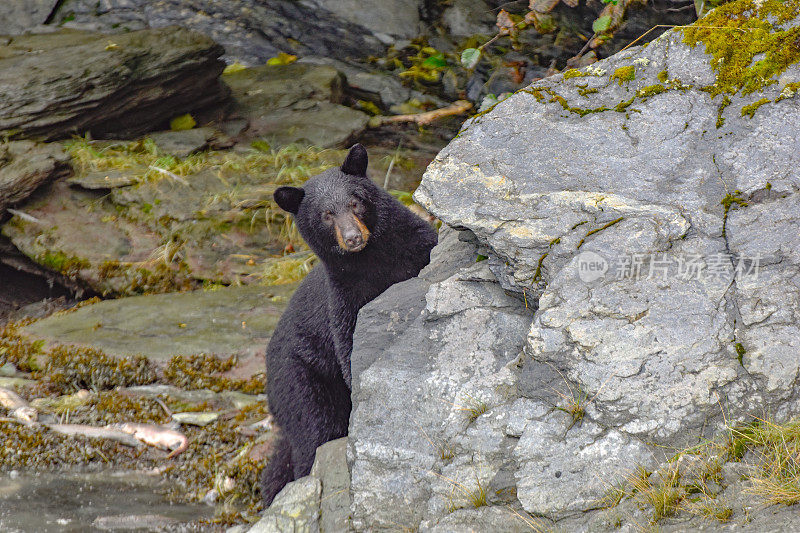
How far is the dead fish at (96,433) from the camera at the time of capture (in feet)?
18.3

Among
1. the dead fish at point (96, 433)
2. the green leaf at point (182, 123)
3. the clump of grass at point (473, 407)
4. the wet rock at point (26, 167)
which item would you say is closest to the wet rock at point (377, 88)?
the green leaf at point (182, 123)

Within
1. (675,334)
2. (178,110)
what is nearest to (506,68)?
(178,110)

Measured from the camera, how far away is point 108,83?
32.9 ft

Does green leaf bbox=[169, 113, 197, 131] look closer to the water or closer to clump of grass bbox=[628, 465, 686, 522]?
the water

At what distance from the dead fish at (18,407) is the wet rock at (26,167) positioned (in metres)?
3.88

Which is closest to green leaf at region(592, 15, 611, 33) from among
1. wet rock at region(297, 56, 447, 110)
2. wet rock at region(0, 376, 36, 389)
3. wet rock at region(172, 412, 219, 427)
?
wet rock at region(172, 412, 219, 427)

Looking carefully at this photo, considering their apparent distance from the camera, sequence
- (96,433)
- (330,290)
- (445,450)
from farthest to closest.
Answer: (96,433) → (330,290) → (445,450)

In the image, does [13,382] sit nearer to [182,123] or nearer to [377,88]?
[182,123]

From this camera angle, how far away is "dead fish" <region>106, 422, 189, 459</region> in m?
5.59

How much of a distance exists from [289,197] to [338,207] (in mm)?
372

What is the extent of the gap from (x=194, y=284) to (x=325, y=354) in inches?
169

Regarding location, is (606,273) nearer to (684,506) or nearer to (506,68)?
(684,506)

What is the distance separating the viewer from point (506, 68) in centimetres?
1070

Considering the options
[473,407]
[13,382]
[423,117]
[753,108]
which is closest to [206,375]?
[13,382]
